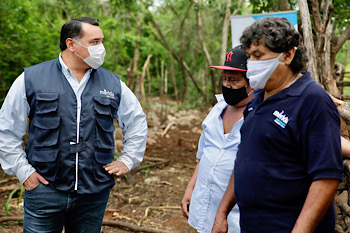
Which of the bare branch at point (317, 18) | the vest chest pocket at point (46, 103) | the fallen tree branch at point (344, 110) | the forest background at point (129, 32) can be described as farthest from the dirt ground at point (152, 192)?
the bare branch at point (317, 18)

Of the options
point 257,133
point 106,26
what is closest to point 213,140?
point 257,133

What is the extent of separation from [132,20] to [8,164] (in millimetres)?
10195

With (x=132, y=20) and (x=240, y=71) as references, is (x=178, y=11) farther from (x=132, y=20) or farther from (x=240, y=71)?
(x=240, y=71)

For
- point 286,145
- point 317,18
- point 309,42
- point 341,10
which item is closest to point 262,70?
point 286,145

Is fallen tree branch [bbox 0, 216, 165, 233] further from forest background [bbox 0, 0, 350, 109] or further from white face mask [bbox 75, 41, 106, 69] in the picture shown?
forest background [bbox 0, 0, 350, 109]

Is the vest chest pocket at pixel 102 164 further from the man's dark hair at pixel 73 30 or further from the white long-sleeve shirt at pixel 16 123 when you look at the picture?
the man's dark hair at pixel 73 30

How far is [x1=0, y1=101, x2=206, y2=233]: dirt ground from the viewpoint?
454 cm

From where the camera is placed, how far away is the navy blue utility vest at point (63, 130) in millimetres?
2322

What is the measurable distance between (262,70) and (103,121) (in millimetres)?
1278

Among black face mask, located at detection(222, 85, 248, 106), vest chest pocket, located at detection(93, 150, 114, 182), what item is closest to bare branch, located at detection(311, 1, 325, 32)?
black face mask, located at detection(222, 85, 248, 106)

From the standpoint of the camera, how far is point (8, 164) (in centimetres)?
237

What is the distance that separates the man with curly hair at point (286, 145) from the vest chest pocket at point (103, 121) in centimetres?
111

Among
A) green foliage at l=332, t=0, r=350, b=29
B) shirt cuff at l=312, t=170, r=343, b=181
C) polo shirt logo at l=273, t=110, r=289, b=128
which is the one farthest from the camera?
green foliage at l=332, t=0, r=350, b=29

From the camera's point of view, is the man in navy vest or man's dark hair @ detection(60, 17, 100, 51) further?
man's dark hair @ detection(60, 17, 100, 51)
